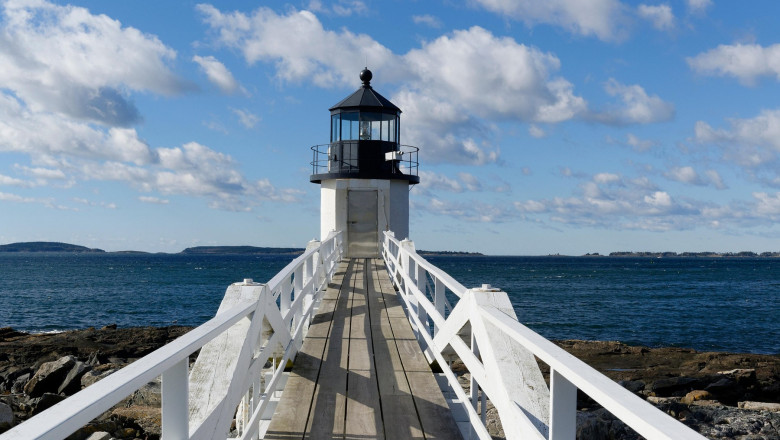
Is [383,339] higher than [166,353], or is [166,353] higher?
[166,353]

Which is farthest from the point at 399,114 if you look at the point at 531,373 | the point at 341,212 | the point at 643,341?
the point at 531,373

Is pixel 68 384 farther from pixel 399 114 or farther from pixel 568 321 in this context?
pixel 568 321

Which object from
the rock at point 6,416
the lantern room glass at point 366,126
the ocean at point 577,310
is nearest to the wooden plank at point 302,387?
the rock at point 6,416

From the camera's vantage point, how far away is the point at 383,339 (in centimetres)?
725

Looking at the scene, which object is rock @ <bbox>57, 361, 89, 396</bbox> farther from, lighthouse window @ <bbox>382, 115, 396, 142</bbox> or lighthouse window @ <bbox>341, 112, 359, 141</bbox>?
lighthouse window @ <bbox>382, 115, 396, 142</bbox>

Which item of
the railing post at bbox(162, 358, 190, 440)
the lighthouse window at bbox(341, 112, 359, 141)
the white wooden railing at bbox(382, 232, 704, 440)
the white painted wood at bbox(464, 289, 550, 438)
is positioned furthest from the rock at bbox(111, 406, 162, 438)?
the lighthouse window at bbox(341, 112, 359, 141)

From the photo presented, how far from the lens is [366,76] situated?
63.1 feet

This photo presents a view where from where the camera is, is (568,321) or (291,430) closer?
(291,430)

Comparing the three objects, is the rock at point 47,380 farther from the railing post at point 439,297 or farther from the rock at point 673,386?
the rock at point 673,386

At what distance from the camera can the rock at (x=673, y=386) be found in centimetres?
1470

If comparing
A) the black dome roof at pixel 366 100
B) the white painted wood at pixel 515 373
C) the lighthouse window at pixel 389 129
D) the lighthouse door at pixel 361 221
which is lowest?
the white painted wood at pixel 515 373

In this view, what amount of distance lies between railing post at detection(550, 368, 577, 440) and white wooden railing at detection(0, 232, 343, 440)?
54.8 inches

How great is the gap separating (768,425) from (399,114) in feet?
41.3

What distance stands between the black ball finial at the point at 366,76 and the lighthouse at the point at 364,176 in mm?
555
